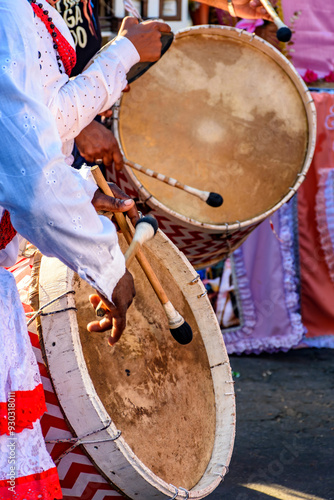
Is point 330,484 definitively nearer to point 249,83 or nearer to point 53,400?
point 53,400

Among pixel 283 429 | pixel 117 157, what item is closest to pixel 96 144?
pixel 117 157

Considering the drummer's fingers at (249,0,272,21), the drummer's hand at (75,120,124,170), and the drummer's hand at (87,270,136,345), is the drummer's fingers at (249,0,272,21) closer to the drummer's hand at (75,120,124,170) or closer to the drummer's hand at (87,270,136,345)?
the drummer's hand at (75,120,124,170)

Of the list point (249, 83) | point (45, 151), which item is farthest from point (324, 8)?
point (45, 151)

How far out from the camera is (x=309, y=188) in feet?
11.4

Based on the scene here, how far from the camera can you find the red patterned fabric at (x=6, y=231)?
1.18 meters

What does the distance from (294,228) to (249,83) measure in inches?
40.7

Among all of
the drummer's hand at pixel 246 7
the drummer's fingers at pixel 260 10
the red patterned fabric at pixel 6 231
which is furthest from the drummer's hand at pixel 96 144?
→ the drummer's fingers at pixel 260 10

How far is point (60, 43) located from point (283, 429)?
180 centimetres

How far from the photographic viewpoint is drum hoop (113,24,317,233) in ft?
7.55

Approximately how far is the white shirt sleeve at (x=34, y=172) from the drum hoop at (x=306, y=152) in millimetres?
1215

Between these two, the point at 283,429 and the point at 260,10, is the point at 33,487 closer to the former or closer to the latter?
the point at 283,429

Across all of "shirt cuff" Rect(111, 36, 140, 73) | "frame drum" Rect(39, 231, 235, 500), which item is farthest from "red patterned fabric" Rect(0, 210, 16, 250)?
"shirt cuff" Rect(111, 36, 140, 73)

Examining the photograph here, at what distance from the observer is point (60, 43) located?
4.68 feet

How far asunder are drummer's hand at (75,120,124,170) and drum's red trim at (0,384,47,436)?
2.93ft
